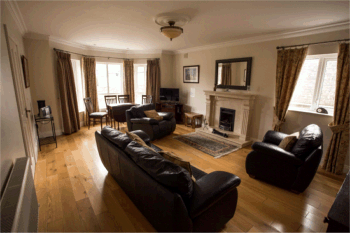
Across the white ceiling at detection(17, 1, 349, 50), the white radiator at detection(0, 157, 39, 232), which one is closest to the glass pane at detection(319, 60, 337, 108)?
the white ceiling at detection(17, 1, 349, 50)

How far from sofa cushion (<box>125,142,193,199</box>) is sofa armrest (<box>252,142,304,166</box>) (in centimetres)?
161

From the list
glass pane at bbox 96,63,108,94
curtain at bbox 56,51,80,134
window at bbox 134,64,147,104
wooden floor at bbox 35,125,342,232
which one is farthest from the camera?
window at bbox 134,64,147,104

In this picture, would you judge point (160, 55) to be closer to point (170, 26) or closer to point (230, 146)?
point (170, 26)

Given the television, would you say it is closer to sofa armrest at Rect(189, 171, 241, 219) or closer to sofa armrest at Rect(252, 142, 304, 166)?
sofa armrest at Rect(252, 142, 304, 166)

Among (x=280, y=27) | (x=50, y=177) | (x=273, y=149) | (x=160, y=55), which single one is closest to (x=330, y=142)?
(x=273, y=149)

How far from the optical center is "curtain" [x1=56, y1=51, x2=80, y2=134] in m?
4.46

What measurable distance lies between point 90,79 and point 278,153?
552 centimetres

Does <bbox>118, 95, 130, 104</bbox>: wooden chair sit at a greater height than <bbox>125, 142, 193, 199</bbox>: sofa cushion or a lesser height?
greater

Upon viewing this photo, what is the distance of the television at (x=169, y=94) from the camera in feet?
20.2

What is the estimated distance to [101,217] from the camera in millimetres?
1965

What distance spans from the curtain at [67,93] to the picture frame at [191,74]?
3.51m

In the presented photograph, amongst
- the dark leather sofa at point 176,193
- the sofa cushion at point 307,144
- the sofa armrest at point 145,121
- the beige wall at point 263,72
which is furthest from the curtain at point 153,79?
the sofa cushion at point 307,144

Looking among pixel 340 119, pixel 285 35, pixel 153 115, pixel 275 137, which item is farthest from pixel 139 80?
pixel 340 119

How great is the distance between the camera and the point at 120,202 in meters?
2.21
